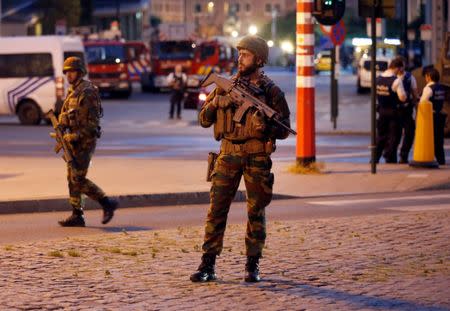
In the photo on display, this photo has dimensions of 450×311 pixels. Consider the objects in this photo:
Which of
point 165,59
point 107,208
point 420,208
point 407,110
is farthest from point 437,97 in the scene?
point 165,59

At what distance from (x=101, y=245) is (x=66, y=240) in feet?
1.74

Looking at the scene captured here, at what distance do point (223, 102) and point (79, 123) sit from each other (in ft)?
14.1

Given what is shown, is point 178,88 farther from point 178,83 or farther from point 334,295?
point 334,295

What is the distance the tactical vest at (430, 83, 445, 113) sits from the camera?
843 inches

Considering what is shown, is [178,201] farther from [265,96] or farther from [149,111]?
[149,111]

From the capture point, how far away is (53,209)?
1636 cm

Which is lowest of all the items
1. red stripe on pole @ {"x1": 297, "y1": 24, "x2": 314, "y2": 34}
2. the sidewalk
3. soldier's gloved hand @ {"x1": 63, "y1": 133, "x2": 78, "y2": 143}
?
the sidewalk

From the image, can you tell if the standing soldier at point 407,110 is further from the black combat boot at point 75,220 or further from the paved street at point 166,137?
the black combat boot at point 75,220

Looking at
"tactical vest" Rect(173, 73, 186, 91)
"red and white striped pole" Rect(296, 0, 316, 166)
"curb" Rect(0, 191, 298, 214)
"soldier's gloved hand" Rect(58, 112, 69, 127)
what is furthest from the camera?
"tactical vest" Rect(173, 73, 186, 91)

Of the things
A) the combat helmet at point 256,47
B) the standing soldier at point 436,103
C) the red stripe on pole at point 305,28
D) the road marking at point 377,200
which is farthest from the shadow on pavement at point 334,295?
the standing soldier at point 436,103

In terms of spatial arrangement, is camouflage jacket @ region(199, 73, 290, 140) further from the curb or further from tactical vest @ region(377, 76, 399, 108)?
tactical vest @ region(377, 76, 399, 108)

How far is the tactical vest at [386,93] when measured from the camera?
2138 centimetres

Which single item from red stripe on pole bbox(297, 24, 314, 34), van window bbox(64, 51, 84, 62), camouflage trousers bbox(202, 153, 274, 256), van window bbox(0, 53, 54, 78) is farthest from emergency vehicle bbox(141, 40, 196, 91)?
camouflage trousers bbox(202, 153, 274, 256)

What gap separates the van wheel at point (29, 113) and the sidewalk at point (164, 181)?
545 inches
